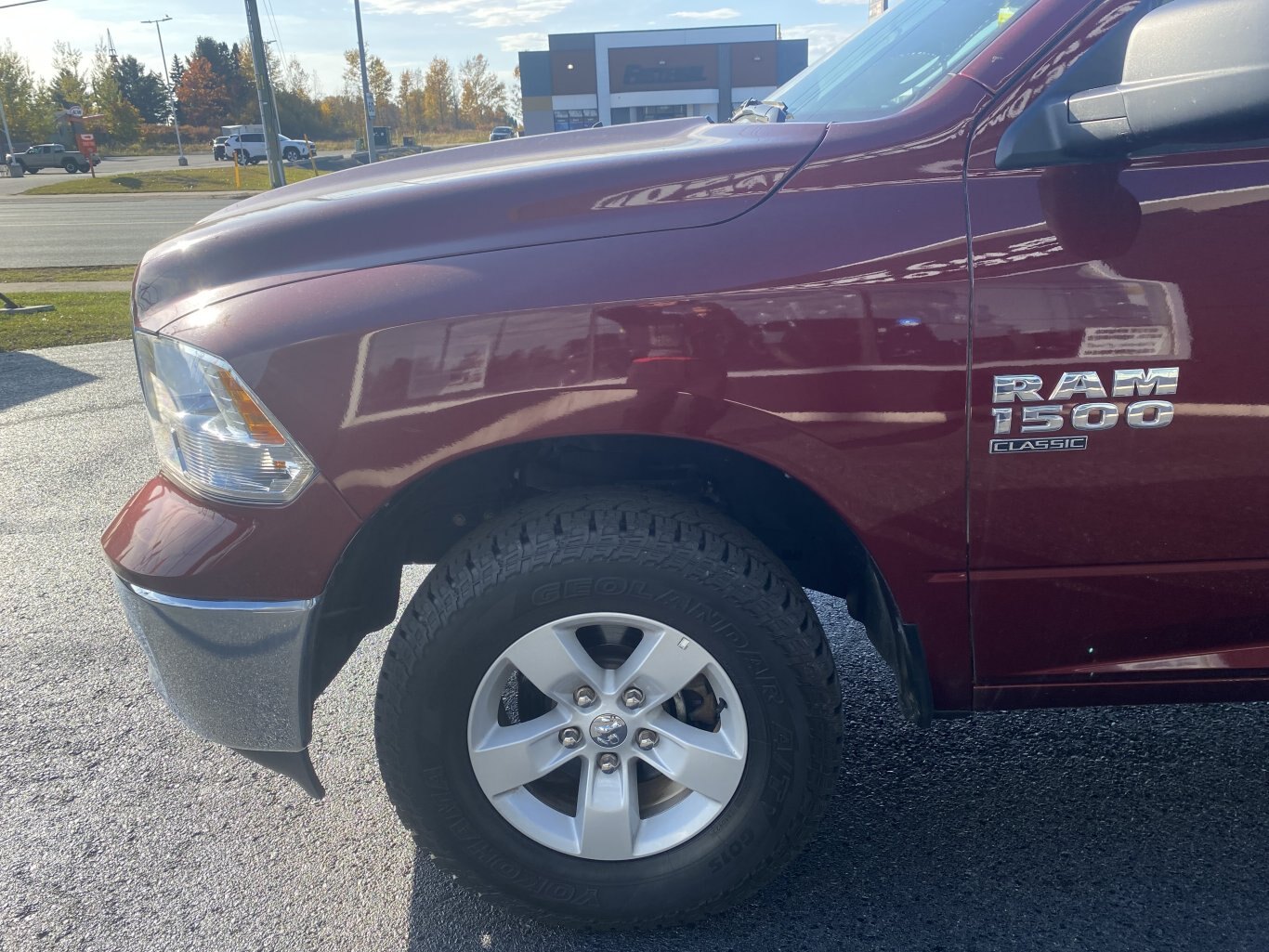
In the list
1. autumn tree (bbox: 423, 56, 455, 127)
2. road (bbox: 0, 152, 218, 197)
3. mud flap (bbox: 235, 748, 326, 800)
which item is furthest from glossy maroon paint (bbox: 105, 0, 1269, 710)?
autumn tree (bbox: 423, 56, 455, 127)

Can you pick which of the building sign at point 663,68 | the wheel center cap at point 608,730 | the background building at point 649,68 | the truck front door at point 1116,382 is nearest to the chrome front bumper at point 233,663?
the wheel center cap at point 608,730

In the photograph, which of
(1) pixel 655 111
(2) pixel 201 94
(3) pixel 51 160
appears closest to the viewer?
(3) pixel 51 160

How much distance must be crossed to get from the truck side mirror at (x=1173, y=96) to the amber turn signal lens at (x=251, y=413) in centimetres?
142

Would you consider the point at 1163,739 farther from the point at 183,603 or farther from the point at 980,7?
the point at 183,603

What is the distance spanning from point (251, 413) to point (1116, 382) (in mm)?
1541

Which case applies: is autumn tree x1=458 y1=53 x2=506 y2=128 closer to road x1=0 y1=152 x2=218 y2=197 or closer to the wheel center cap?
road x1=0 y1=152 x2=218 y2=197

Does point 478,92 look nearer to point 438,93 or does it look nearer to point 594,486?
point 438,93

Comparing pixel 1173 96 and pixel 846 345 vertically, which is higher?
pixel 1173 96

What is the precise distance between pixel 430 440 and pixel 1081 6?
1.44 m

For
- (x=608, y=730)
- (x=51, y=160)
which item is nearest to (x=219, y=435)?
(x=608, y=730)

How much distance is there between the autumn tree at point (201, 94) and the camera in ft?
269

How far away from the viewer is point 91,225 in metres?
20.1

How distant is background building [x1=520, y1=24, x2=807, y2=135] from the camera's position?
2472 inches

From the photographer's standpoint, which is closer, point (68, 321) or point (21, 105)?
point (68, 321)
